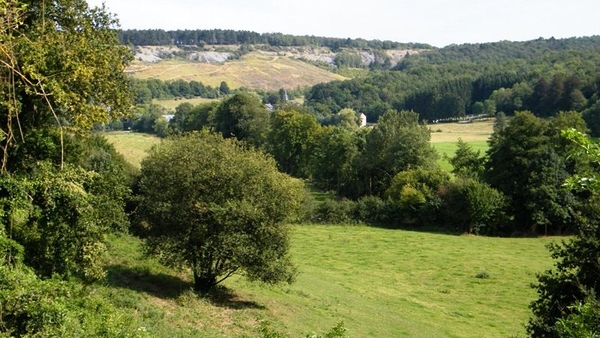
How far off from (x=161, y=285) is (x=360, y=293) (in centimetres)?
1386

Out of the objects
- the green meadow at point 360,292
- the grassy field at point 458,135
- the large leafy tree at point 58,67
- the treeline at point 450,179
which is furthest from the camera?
the grassy field at point 458,135

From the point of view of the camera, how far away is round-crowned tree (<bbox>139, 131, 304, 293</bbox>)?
25.0 metres

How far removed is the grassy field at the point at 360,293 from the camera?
24078 millimetres

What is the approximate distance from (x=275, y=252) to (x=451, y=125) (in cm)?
13056

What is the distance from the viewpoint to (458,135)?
128 meters

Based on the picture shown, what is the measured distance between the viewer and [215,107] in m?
110

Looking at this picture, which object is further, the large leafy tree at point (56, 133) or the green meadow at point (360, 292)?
the green meadow at point (360, 292)

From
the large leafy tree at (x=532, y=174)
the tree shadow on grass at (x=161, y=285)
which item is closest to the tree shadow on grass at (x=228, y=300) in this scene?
the tree shadow on grass at (x=161, y=285)

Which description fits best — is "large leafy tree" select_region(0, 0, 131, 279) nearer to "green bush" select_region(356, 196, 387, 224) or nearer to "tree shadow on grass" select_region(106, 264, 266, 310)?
"tree shadow on grass" select_region(106, 264, 266, 310)

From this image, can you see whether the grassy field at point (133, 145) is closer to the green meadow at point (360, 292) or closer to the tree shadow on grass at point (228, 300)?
the green meadow at point (360, 292)

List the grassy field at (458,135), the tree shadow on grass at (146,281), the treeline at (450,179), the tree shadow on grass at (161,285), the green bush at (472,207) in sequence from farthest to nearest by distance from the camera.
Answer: the grassy field at (458,135), the green bush at (472,207), the treeline at (450,179), the tree shadow on grass at (161,285), the tree shadow on grass at (146,281)

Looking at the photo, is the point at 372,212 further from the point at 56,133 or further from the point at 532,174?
the point at 56,133

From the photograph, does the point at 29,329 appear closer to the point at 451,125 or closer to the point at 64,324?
the point at 64,324

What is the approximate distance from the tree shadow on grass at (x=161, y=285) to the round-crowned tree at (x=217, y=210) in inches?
54.3
